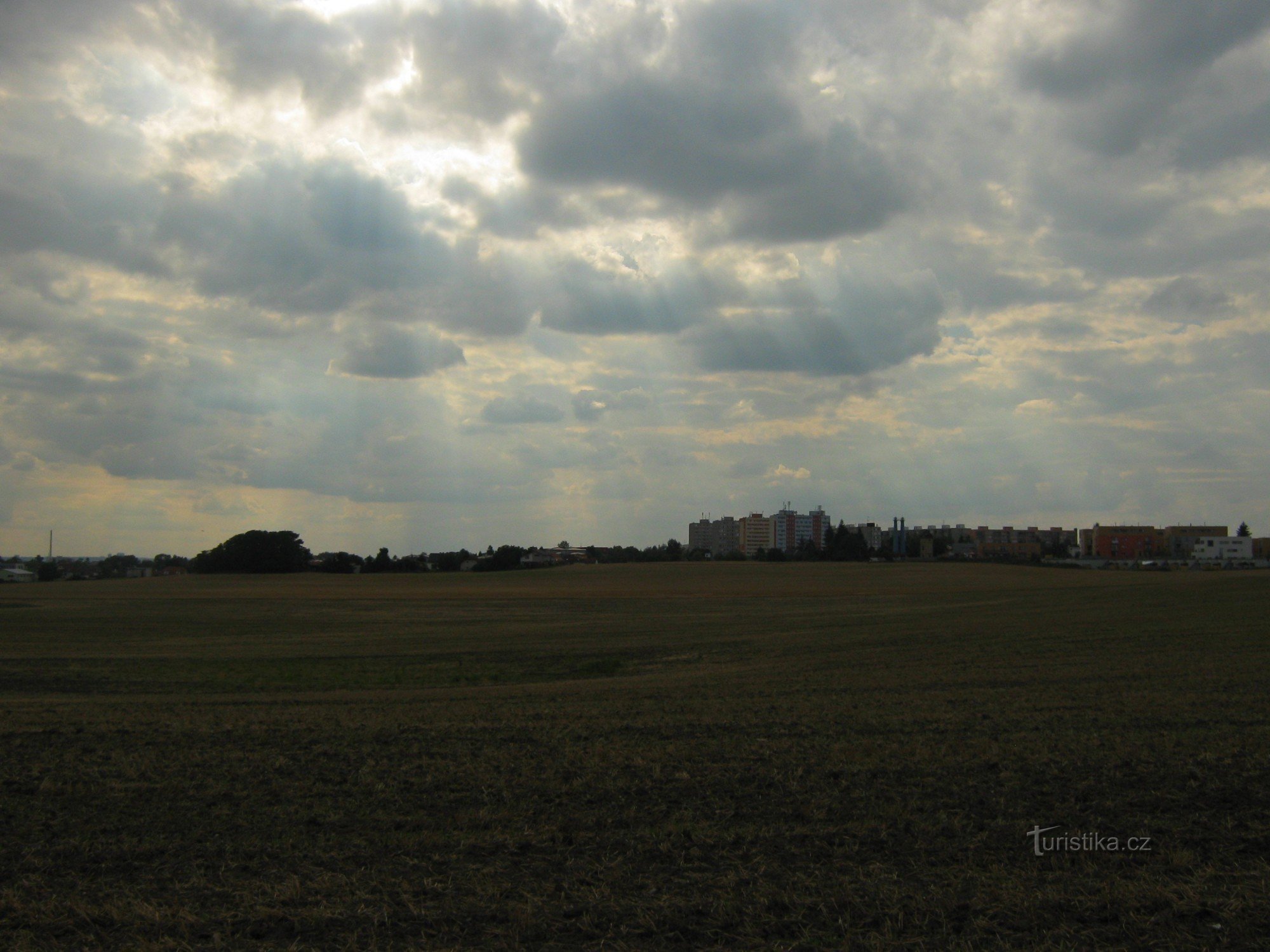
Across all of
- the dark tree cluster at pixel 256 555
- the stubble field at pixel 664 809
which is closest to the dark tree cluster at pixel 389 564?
the dark tree cluster at pixel 256 555

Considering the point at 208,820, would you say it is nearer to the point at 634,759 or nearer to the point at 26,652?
the point at 634,759

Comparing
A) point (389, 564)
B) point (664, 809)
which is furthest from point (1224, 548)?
point (664, 809)

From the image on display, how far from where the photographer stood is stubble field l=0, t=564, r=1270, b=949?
19.7 feet

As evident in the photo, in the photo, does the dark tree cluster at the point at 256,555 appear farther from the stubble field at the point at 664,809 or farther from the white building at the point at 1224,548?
the white building at the point at 1224,548

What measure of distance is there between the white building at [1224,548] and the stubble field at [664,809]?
202 meters

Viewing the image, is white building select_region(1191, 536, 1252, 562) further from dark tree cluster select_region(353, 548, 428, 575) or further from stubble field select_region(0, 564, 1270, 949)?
stubble field select_region(0, 564, 1270, 949)

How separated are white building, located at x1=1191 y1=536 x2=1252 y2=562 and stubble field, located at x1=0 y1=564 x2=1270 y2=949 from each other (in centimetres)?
20240

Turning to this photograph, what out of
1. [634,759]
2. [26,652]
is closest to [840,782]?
[634,759]

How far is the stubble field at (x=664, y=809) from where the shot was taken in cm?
600

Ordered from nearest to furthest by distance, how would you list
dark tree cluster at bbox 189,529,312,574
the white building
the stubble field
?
1. the stubble field
2. dark tree cluster at bbox 189,529,312,574
3. the white building

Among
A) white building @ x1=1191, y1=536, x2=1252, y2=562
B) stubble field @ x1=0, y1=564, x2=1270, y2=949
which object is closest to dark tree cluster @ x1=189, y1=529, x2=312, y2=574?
stubble field @ x1=0, y1=564, x2=1270, y2=949

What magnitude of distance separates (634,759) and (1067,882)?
4.89 meters

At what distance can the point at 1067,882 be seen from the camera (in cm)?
643

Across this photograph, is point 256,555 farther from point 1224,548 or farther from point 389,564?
point 1224,548
